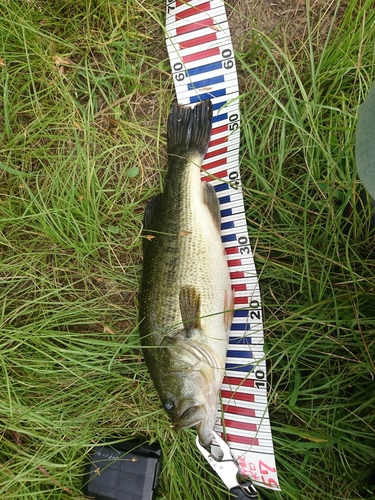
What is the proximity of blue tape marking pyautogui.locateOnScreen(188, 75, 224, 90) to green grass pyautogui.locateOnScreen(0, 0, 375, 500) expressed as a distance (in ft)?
0.50

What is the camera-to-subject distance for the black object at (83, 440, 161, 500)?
7.47 ft

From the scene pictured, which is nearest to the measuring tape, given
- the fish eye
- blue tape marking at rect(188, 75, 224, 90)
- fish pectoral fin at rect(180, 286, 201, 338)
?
blue tape marking at rect(188, 75, 224, 90)

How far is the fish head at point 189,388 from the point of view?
6.34 ft

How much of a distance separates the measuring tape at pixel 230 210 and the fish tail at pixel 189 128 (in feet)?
0.33

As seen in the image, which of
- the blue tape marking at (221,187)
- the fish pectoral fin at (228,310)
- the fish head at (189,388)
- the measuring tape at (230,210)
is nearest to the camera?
the fish head at (189,388)

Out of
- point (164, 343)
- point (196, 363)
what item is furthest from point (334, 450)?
point (164, 343)

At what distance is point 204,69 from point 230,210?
0.90 metres

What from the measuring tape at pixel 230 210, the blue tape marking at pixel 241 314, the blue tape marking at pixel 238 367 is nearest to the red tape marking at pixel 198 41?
the measuring tape at pixel 230 210

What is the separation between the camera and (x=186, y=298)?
198 cm

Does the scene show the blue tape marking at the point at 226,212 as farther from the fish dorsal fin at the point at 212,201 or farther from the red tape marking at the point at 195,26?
the red tape marking at the point at 195,26

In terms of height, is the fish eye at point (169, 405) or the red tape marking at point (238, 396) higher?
the fish eye at point (169, 405)

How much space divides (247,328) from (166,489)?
1.12 meters

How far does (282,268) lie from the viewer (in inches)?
87.1

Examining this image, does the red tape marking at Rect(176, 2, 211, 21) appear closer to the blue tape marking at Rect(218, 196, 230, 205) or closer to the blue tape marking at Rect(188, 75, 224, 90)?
the blue tape marking at Rect(188, 75, 224, 90)
